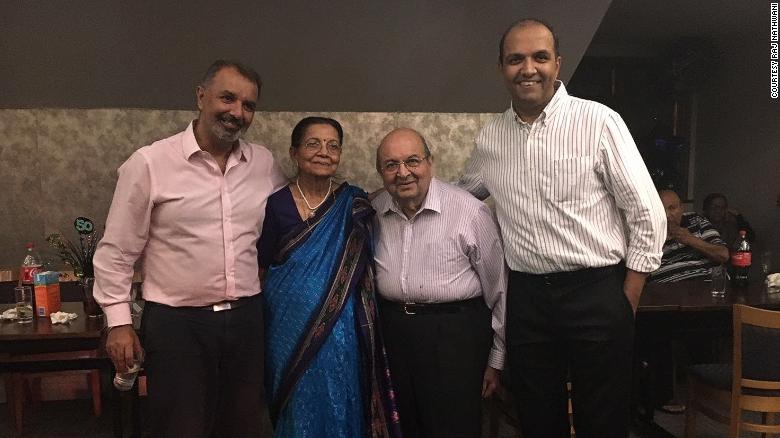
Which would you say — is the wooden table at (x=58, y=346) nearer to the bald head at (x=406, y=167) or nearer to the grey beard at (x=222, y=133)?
the grey beard at (x=222, y=133)

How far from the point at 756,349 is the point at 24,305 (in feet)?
9.56

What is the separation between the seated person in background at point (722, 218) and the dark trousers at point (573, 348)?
2939mm

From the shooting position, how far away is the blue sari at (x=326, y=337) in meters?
1.71

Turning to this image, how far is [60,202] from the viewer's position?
320 centimetres

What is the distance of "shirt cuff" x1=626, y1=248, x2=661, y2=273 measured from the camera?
1.55 m

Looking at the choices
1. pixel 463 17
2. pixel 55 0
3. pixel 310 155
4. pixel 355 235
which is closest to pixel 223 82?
pixel 310 155

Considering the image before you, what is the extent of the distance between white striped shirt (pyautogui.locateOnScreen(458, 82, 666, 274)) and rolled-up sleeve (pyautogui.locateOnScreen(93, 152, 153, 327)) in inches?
40.3

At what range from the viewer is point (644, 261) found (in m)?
1.55

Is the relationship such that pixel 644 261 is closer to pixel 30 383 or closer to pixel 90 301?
pixel 90 301

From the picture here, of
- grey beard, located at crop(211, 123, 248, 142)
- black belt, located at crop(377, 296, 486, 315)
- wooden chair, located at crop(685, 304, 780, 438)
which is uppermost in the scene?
grey beard, located at crop(211, 123, 248, 142)

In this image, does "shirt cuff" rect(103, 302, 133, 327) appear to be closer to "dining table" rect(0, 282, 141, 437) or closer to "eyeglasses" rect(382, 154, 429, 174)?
"dining table" rect(0, 282, 141, 437)

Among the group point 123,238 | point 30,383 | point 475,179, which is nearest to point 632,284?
point 475,179

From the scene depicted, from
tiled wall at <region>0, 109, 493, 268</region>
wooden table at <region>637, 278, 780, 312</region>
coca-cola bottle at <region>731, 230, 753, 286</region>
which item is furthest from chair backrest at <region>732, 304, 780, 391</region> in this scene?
tiled wall at <region>0, 109, 493, 268</region>

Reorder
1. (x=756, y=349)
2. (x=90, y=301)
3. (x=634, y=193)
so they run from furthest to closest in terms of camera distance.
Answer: (x=90, y=301) < (x=756, y=349) < (x=634, y=193)
